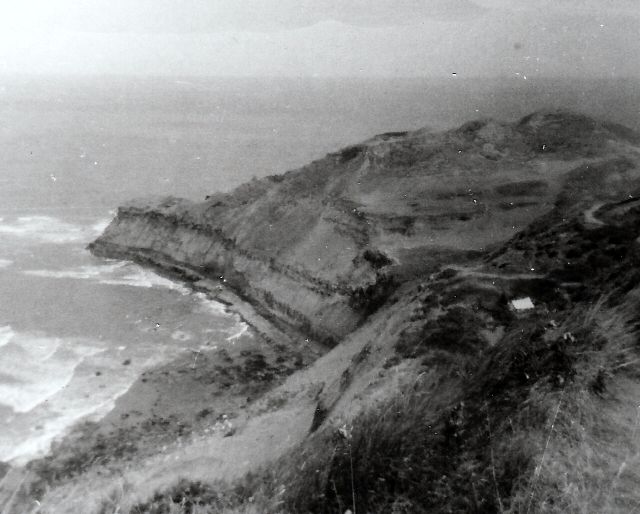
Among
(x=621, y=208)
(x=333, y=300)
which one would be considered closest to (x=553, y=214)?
(x=621, y=208)

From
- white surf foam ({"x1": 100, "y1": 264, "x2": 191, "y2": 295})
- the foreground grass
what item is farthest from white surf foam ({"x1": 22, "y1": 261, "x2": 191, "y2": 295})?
the foreground grass

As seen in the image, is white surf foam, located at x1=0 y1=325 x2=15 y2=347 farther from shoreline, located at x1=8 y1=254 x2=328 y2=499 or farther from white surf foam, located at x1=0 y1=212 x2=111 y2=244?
white surf foam, located at x1=0 y1=212 x2=111 y2=244

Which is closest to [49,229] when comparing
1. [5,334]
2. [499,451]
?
[5,334]

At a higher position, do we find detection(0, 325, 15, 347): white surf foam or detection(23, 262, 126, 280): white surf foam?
detection(0, 325, 15, 347): white surf foam

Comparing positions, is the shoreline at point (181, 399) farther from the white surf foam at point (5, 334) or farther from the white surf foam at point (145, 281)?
the white surf foam at point (5, 334)

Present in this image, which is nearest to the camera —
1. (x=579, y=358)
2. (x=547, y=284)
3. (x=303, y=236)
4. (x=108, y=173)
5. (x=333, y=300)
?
(x=579, y=358)

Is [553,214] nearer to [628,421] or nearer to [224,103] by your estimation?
[628,421]

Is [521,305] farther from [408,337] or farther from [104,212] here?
[104,212]
